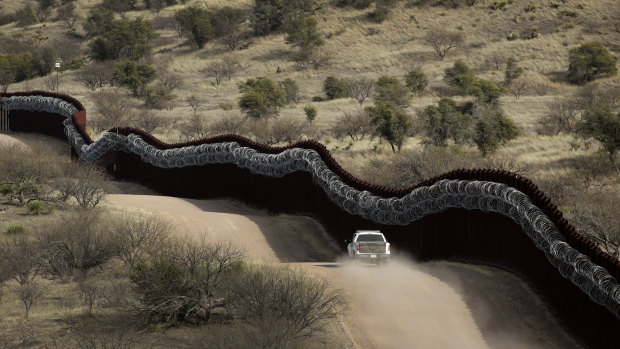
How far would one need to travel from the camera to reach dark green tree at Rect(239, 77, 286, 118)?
2574 inches

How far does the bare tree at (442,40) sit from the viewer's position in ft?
291

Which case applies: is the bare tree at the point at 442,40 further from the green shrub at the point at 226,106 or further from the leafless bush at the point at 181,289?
the leafless bush at the point at 181,289

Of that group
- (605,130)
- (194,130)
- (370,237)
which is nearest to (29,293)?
(370,237)

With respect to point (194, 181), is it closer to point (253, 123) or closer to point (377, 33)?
point (253, 123)

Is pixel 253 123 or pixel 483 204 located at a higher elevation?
pixel 483 204

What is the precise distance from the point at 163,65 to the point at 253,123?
34194 mm

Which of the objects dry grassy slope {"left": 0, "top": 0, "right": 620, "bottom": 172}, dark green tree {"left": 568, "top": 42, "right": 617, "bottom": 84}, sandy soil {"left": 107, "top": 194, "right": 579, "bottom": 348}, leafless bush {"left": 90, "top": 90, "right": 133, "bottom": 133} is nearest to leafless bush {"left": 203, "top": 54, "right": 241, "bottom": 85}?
dry grassy slope {"left": 0, "top": 0, "right": 620, "bottom": 172}

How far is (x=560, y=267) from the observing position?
18.7m

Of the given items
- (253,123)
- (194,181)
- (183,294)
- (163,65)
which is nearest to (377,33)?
(163,65)

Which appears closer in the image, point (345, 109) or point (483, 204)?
point (483, 204)

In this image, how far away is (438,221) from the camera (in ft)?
81.9

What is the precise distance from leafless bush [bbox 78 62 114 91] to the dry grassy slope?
2.87 ft

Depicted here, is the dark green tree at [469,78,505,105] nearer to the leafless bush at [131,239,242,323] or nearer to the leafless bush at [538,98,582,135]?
the leafless bush at [538,98,582,135]

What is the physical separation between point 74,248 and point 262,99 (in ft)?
134
